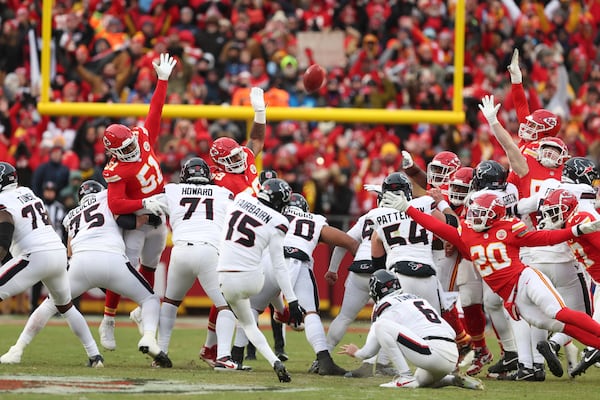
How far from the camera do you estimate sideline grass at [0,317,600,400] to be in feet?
25.9

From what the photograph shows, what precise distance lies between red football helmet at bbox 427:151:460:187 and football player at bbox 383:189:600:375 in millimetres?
1186

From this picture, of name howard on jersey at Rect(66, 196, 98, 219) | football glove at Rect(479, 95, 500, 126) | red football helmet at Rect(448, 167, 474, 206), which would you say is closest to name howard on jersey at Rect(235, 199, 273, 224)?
name howard on jersey at Rect(66, 196, 98, 219)

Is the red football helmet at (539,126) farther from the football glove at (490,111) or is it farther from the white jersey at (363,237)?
the white jersey at (363,237)

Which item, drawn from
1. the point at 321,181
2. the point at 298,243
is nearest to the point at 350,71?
the point at 321,181

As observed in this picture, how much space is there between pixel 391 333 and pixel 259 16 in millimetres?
11076

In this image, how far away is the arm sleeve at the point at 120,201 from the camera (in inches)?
398

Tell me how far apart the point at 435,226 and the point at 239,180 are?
2.24 m

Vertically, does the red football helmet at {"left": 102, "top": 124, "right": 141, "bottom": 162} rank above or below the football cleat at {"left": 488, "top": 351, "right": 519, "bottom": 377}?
above

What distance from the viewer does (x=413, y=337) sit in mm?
8219

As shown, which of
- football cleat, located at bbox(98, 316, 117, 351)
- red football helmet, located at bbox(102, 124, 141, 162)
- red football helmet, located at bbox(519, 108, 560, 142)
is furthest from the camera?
red football helmet, located at bbox(519, 108, 560, 142)

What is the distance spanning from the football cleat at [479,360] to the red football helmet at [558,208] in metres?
1.28

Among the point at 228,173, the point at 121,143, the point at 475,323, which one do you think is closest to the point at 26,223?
the point at 121,143

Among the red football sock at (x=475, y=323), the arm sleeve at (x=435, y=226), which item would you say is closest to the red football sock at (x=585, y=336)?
the arm sleeve at (x=435, y=226)

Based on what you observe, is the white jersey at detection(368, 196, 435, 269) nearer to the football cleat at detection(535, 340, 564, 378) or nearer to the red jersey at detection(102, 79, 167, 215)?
the football cleat at detection(535, 340, 564, 378)
